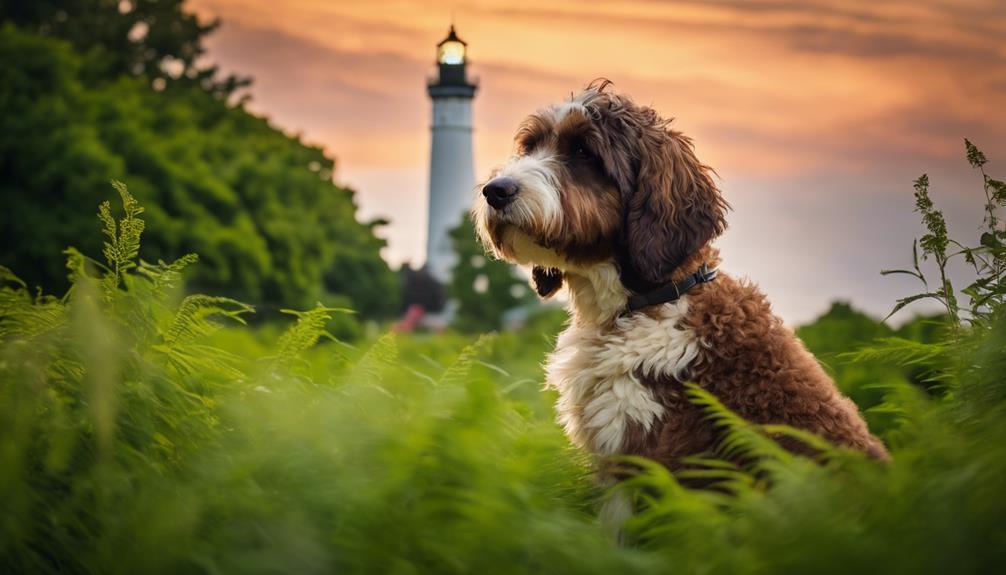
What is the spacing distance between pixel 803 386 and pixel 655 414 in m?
0.63

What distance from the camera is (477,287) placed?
83.1 m

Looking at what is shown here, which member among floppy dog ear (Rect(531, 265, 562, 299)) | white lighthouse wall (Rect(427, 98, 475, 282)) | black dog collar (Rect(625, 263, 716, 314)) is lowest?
black dog collar (Rect(625, 263, 716, 314))

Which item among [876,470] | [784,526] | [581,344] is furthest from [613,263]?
[784,526]

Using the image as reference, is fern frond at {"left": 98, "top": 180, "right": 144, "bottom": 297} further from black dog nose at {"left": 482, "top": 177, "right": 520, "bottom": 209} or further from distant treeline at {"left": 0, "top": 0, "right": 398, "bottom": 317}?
distant treeline at {"left": 0, "top": 0, "right": 398, "bottom": 317}

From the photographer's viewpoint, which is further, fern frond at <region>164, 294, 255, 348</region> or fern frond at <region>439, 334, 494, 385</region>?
fern frond at <region>439, 334, 494, 385</region>

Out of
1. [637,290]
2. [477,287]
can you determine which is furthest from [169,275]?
[477,287]

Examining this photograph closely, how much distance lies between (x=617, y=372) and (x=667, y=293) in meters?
0.52

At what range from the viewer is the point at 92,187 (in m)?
41.5

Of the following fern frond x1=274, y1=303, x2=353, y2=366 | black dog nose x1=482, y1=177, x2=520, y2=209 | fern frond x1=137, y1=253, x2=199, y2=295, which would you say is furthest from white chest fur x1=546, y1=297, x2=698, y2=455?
fern frond x1=137, y1=253, x2=199, y2=295

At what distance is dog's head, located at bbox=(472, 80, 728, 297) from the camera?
195 inches

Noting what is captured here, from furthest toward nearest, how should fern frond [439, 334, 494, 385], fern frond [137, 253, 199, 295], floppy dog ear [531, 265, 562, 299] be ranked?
1. floppy dog ear [531, 265, 562, 299]
2. fern frond [439, 334, 494, 385]
3. fern frond [137, 253, 199, 295]

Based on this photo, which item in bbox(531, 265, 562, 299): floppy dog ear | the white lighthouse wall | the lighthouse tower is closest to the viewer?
bbox(531, 265, 562, 299): floppy dog ear

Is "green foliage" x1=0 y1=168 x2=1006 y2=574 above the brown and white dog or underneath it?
underneath

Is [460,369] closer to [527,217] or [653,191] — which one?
[527,217]
